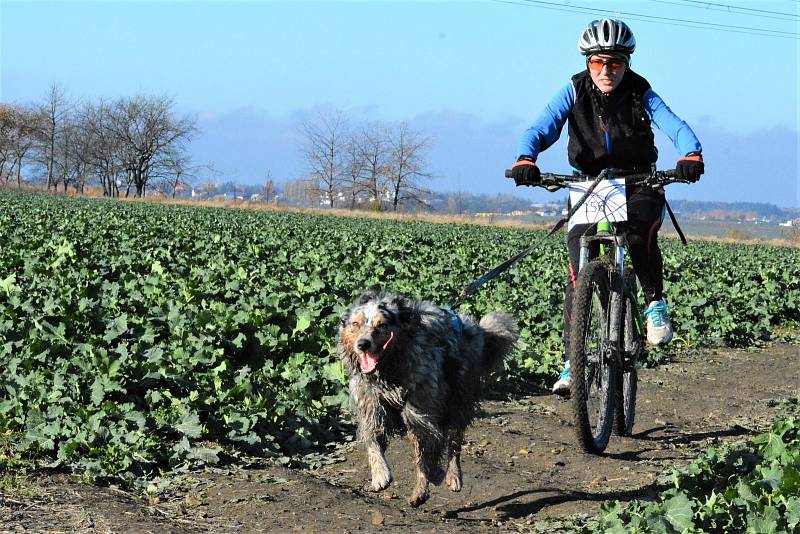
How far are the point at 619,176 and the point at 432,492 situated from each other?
2244 mm

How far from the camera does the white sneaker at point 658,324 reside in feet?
20.7

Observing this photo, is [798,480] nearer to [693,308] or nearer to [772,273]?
[693,308]

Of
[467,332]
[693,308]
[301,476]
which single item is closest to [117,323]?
[301,476]

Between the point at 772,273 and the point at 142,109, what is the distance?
320 feet

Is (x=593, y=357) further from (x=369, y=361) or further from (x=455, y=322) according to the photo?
(x=369, y=361)

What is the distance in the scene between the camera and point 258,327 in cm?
872

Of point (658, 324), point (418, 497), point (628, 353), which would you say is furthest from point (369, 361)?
point (658, 324)

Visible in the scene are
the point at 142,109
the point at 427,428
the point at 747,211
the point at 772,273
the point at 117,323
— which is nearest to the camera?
the point at 427,428

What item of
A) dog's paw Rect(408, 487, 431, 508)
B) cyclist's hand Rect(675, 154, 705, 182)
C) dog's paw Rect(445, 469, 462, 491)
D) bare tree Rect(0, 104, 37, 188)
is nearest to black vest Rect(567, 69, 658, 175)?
cyclist's hand Rect(675, 154, 705, 182)

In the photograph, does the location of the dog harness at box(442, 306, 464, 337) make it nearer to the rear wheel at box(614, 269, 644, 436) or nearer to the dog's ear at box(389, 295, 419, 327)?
the dog's ear at box(389, 295, 419, 327)

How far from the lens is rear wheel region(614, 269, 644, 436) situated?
620cm

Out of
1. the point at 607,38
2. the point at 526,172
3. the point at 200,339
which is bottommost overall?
the point at 200,339

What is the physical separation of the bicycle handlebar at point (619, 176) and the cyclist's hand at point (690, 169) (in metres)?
0.04

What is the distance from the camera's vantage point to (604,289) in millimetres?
5988
